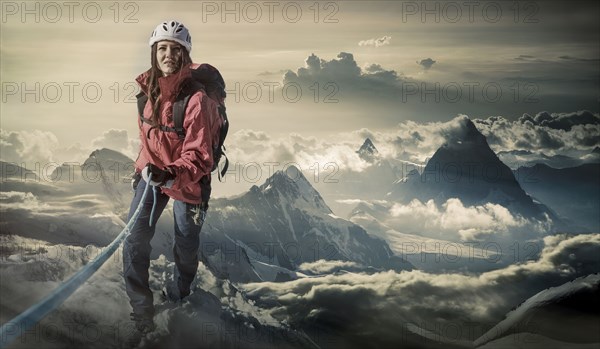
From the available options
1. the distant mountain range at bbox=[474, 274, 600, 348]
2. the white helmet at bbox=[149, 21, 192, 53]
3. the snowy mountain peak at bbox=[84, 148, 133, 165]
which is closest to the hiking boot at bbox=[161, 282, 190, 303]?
the snowy mountain peak at bbox=[84, 148, 133, 165]

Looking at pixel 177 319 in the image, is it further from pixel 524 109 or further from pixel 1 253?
pixel 524 109

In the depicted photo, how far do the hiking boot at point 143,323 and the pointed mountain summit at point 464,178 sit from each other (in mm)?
2636

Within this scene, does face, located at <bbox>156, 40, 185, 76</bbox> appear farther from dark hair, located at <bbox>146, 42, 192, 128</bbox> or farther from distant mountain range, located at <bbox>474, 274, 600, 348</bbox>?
distant mountain range, located at <bbox>474, 274, 600, 348</bbox>

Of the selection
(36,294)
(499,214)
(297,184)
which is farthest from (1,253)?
(499,214)

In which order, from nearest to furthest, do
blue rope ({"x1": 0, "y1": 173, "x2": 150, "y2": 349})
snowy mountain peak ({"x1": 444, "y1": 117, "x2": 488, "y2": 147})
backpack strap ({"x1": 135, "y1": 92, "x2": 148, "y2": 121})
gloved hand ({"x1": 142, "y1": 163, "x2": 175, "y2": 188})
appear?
1. blue rope ({"x1": 0, "y1": 173, "x2": 150, "y2": 349})
2. gloved hand ({"x1": 142, "y1": 163, "x2": 175, "y2": 188})
3. backpack strap ({"x1": 135, "y1": 92, "x2": 148, "y2": 121})
4. snowy mountain peak ({"x1": 444, "y1": 117, "x2": 488, "y2": 147})

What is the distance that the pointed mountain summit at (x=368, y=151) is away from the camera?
7508mm

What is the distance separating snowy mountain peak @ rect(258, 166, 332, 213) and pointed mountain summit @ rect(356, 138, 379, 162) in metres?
0.60

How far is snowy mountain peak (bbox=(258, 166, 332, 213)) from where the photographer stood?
7258 millimetres

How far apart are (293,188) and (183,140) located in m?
1.93

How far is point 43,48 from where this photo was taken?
7.32 metres

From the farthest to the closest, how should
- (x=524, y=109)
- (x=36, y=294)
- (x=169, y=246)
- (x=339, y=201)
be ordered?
1. (x=524, y=109)
2. (x=339, y=201)
3. (x=36, y=294)
4. (x=169, y=246)

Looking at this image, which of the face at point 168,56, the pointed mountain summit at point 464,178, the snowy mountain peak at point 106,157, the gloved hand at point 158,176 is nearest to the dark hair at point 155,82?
the face at point 168,56

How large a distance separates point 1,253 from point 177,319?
1.96 meters

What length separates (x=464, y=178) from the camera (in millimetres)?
7648
